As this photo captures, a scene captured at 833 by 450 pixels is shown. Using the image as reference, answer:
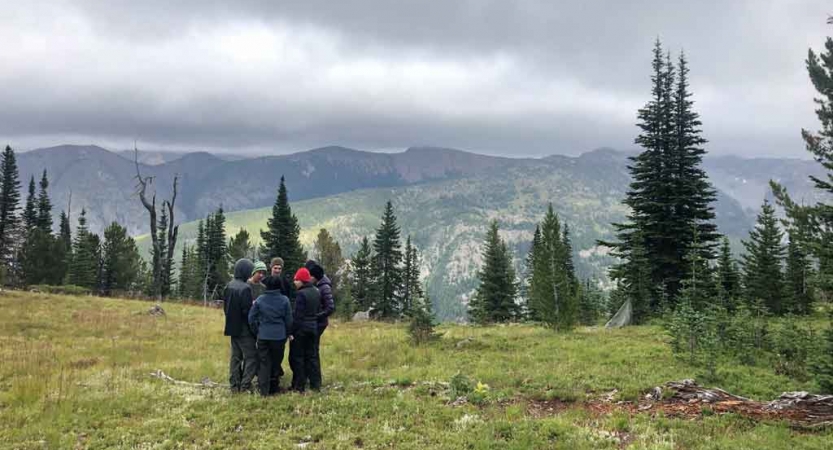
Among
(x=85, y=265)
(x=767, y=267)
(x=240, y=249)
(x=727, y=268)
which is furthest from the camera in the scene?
(x=240, y=249)

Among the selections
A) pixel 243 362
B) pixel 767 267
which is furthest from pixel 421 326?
pixel 767 267

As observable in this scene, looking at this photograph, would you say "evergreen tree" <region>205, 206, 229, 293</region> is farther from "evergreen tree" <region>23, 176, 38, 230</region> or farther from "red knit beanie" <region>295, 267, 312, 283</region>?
"red knit beanie" <region>295, 267, 312, 283</region>

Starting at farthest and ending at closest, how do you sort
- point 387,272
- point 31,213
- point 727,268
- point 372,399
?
point 31,213 → point 387,272 → point 727,268 → point 372,399

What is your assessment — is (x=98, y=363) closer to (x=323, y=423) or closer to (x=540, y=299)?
(x=323, y=423)

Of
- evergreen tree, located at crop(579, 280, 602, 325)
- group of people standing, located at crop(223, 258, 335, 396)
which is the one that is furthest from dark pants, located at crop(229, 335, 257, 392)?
evergreen tree, located at crop(579, 280, 602, 325)

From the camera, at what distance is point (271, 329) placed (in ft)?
37.7

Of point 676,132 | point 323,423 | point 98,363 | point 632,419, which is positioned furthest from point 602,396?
point 676,132

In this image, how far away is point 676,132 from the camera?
34.2 metres

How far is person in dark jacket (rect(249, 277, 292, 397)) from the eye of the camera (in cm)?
1148

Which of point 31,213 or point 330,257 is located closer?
point 330,257

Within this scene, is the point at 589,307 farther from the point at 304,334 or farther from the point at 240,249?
the point at 304,334

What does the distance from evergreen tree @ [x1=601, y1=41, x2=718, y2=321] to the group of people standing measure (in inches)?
986

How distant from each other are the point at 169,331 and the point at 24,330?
18.3ft

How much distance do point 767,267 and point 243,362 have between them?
1312 inches
